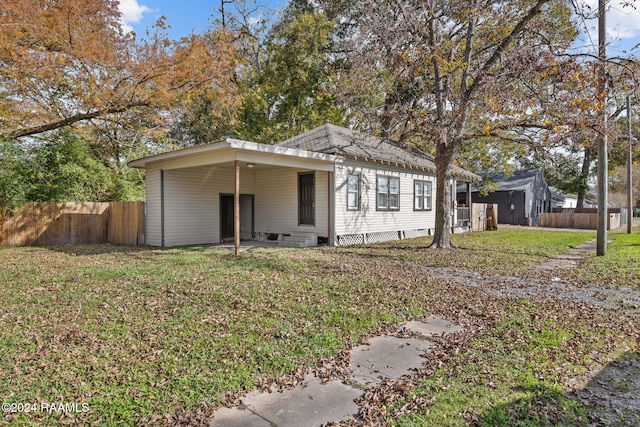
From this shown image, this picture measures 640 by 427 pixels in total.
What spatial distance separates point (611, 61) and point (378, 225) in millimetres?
8444

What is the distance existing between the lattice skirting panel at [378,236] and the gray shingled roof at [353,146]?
9.23ft

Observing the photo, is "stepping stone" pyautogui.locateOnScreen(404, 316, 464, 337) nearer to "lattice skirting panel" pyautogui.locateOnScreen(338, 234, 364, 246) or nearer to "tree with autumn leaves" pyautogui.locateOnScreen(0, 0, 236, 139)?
"lattice skirting panel" pyautogui.locateOnScreen(338, 234, 364, 246)

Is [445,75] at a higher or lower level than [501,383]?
higher

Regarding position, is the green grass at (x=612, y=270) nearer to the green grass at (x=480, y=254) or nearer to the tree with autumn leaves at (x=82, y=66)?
the green grass at (x=480, y=254)

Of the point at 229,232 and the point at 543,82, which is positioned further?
the point at 229,232

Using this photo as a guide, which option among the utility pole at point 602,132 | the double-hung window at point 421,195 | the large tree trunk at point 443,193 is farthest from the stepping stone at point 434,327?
the double-hung window at point 421,195

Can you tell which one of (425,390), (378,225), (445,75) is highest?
(445,75)

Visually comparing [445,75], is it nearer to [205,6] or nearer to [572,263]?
[572,263]

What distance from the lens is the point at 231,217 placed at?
14648 mm

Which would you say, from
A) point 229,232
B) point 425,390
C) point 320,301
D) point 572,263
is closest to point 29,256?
point 229,232

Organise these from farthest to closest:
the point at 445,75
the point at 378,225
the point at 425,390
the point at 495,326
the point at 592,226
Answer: the point at 592,226
the point at 378,225
the point at 445,75
the point at 495,326
the point at 425,390

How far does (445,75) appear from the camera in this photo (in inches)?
453

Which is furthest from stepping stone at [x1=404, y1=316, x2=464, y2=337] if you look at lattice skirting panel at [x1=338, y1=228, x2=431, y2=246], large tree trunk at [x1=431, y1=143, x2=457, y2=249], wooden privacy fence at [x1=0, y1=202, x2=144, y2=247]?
wooden privacy fence at [x1=0, y1=202, x2=144, y2=247]

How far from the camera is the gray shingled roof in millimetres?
13062
